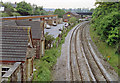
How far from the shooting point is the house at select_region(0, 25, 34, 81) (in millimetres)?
7062

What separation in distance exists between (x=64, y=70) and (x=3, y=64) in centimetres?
673

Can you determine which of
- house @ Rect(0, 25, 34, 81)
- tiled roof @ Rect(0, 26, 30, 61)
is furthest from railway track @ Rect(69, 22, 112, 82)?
tiled roof @ Rect(0, 26, 30, 61)

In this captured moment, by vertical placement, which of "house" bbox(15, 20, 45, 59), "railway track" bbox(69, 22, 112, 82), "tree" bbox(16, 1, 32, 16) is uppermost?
"tree" bbox(16, 1, 32, 16)

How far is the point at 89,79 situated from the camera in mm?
11133

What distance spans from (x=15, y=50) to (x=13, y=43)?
544mm

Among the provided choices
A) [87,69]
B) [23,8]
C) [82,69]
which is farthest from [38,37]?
[23,8]

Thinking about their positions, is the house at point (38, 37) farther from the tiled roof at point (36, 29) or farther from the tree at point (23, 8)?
the tree at point (23, 8)

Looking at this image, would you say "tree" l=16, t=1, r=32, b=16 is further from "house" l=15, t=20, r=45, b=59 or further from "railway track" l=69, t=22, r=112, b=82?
"railway track" l=69, t=22, r=112, b=82

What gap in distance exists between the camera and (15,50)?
756 centimetres

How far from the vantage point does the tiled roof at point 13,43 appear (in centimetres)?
728

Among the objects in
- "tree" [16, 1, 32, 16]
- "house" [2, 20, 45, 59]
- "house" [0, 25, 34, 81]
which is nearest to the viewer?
"house" [0, 25, 34, 81]

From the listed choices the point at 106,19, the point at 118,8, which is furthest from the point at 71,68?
the point at 118,8

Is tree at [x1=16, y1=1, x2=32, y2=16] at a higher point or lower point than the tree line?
higher

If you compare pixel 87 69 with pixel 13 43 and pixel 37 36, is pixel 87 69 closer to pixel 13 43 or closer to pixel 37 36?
pixel 37 36
